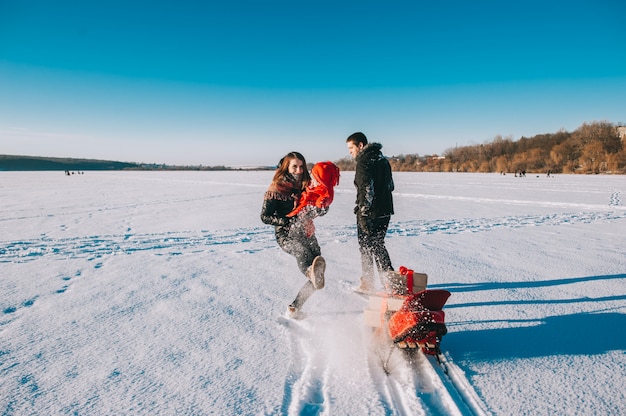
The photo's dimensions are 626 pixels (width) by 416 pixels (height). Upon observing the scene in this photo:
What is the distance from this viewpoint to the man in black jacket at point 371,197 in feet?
10.8

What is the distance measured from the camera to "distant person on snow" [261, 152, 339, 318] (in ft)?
9.53

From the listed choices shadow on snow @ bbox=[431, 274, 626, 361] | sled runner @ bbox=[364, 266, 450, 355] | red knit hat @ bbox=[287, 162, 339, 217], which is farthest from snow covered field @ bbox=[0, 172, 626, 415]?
red knit hat @ bbox=[287, 162, 339, 217]

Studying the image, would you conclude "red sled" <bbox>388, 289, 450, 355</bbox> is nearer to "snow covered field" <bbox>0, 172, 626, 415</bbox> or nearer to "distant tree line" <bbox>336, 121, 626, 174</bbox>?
"snow covered field" <bbox>0, 172, 626, 415</bbox>

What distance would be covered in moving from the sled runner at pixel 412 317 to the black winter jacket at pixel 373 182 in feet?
3.02

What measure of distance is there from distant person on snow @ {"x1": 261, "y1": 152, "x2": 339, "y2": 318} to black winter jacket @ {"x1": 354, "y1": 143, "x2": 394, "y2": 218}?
1.89 feet

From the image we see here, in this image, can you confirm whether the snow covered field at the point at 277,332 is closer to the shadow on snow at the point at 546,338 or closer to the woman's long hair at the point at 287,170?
the shadow on snow at the point at 546,338

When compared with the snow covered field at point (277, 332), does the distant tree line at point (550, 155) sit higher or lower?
higher

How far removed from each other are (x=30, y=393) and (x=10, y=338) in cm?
97

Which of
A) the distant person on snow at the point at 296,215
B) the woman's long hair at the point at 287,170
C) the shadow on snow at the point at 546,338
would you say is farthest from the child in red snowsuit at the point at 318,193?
the shadow on snow at the point at 546,338

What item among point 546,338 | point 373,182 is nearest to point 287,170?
point 373,182

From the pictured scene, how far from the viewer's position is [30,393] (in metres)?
2.11

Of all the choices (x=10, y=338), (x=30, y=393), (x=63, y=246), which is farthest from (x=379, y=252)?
(x=63, y=246)

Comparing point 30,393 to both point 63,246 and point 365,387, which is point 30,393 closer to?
point 365,387

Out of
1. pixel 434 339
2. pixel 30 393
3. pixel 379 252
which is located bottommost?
pixel 30 393
